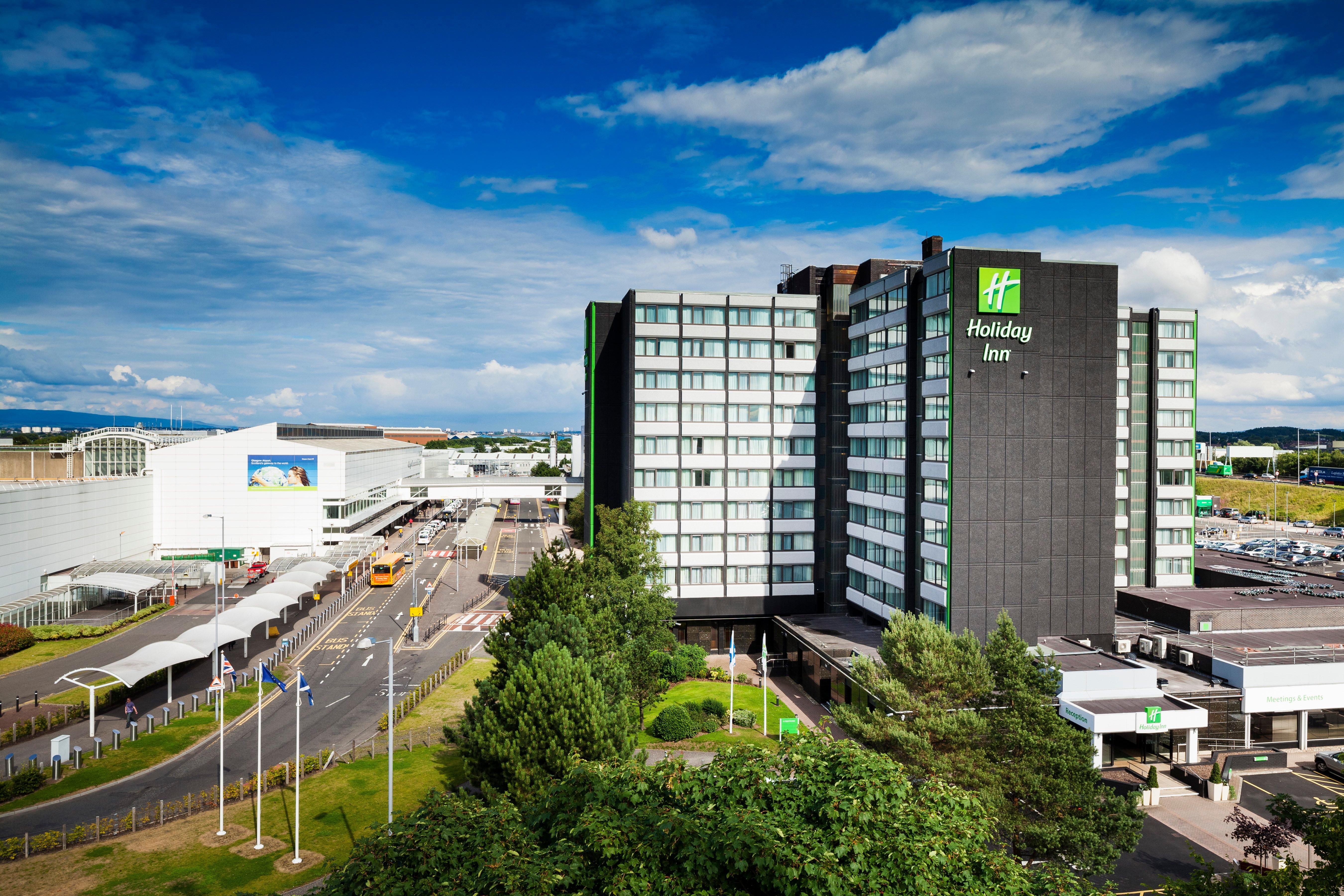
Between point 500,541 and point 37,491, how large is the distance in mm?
75593

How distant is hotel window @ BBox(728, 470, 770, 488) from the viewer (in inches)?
2805

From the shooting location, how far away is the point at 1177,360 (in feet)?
225

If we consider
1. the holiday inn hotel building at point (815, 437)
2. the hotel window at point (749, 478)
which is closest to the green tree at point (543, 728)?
the holiday inn hotel building at point (815, 437)

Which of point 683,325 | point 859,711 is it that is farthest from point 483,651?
point 859,711

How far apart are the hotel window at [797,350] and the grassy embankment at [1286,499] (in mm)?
→ 133371

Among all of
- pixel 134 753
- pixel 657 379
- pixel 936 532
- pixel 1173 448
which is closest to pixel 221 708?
pixel 134 753

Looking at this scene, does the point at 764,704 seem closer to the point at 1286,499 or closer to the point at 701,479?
the point at 701,479

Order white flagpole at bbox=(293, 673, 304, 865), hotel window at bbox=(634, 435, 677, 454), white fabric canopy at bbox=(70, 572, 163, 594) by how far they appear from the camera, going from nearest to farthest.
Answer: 1. white flagpole at bbox=(293, 673, 304, 865)
2. hotel window at bbox=(634, 435, 677, 454)
3. white fabric canopy at bbox=(70, 572, 163, 594)

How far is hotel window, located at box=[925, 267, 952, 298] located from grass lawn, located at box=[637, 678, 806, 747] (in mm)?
30882

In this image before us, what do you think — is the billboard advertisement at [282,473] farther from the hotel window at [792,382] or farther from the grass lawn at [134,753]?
the hotel window at [792,382]

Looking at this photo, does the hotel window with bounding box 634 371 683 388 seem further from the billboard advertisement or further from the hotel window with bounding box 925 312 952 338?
the billboard advertisement

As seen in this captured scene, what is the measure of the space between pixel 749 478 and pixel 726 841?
57.9m

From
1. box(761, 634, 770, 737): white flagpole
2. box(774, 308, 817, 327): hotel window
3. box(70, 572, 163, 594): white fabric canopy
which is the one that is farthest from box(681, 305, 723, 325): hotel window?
box(70, 572, 163, 594): white fabric canopy

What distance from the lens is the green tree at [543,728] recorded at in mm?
30453
